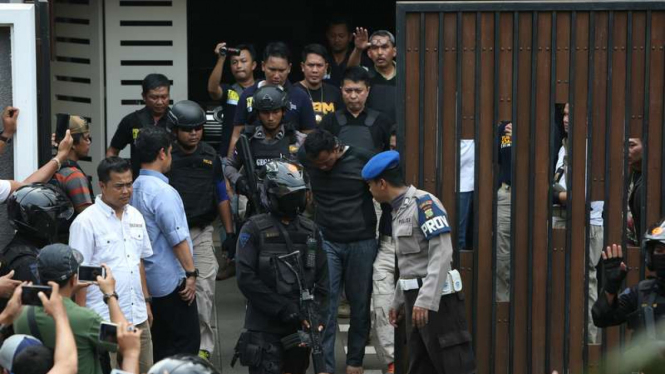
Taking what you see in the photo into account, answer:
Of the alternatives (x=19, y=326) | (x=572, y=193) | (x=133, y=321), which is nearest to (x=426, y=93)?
(x=572, y=193)

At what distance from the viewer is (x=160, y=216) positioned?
7.13m

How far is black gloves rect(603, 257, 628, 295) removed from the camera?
616 cm

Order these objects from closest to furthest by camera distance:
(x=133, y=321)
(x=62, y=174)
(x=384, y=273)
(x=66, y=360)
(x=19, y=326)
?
(x=66, y=360)
(x=19, y=326)
(x=133, y=321)
(x=62, y=174)
(x=384, y=273)

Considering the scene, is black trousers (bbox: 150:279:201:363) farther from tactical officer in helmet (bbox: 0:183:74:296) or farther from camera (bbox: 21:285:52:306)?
camera (bbox: 21:285:52:306)

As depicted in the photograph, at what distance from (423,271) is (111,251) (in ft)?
6.17

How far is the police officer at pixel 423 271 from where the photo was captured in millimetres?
6809

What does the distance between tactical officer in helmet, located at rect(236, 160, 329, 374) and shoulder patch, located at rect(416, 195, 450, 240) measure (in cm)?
64

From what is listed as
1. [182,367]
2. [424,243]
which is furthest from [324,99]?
[182,367]

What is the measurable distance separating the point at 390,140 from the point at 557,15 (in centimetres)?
181

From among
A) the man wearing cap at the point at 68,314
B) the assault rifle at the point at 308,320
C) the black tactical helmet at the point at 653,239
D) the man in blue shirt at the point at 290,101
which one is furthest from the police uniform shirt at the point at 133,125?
the black tactical helmet at the point at 653,239

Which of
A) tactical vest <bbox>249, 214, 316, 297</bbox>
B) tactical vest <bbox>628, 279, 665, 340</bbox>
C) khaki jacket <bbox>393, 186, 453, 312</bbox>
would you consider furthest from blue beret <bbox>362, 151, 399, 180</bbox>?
tactical vest <bbox>628, 279, 665, 340</bbox>

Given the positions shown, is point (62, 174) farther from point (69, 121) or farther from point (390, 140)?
point (390, 140)

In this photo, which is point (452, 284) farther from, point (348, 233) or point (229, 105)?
point (229, 105)

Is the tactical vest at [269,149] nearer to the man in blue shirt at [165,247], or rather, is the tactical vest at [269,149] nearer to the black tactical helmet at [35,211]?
the man in blue shirt at [165,247]
